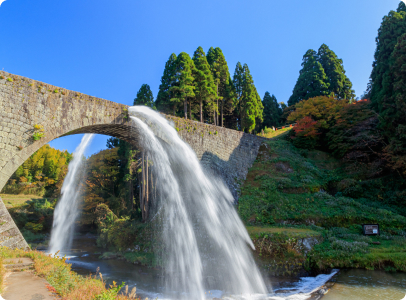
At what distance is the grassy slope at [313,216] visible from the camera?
10547 millimetres

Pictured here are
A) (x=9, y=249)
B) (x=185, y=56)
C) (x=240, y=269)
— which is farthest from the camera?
(x=185, y=56)

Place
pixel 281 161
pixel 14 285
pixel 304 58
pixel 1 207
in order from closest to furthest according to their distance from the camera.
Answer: pixel 14 285 < pixel 1 207 < pixel 281 161 < pixel 304 58

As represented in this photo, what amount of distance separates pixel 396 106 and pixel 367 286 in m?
12.5

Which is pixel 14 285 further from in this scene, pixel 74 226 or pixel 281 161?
pixel 74 226

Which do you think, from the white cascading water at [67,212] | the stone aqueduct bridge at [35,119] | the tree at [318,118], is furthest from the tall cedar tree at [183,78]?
the tree at [318,118]

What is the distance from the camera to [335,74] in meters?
36.3

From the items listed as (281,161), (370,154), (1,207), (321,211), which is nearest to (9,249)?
(1,207)

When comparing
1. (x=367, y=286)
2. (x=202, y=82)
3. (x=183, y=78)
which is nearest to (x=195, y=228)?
(x=367, y=286)

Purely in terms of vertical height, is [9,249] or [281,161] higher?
[281,161]

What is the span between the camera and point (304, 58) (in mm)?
39719

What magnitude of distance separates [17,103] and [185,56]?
677 inches

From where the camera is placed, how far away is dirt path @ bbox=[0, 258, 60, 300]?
13.9 feet

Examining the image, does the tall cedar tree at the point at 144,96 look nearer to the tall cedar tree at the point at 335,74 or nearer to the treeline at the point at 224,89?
the treeline at the point at 224,89

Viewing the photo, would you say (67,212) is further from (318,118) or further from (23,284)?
(318,118)
